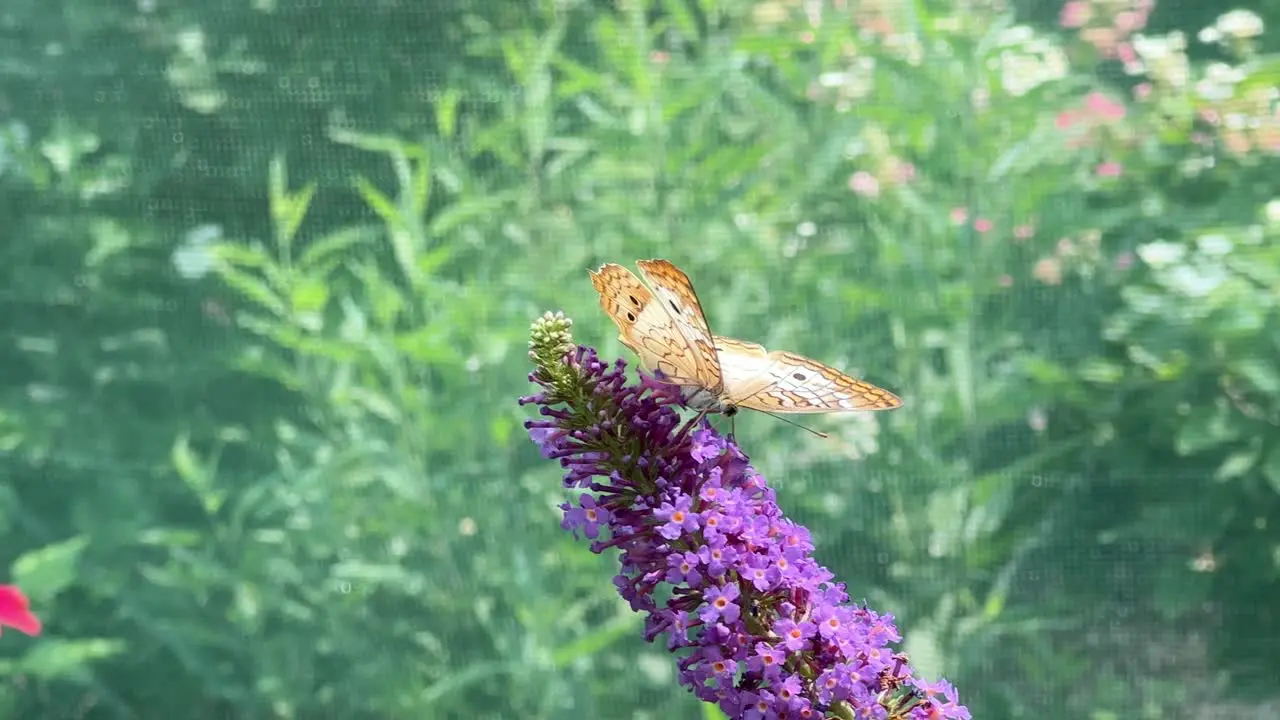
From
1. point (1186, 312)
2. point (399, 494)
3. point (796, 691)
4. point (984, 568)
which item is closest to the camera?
point (796, 691)

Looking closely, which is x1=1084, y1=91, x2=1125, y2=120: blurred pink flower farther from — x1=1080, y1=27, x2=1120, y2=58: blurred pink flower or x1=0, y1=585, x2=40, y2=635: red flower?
x1=0, y1=585, x2=40, y2=635: red flower

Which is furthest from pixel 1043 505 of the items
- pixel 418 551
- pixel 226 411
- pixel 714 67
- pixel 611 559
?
pixel 226 411

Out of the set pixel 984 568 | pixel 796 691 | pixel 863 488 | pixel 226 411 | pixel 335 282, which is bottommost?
pixel 984 568

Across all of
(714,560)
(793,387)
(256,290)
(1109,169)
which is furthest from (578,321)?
(714,560)

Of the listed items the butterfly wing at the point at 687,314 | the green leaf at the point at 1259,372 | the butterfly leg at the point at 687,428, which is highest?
the butterfly wing at the point at 687,314

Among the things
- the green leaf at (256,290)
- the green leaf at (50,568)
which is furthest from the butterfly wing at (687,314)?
the green leaf at (50,568)

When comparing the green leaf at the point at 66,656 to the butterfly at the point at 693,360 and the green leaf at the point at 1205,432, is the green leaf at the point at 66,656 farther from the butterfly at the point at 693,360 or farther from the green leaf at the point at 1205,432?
the green leaf at the point at 1205,432

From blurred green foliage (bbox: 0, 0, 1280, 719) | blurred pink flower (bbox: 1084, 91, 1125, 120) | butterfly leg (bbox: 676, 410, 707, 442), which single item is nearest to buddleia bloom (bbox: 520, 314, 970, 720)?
butterfly leg (bbox: 676, 410, 707, 442)

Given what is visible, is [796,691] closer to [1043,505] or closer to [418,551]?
[1043,505]
